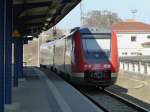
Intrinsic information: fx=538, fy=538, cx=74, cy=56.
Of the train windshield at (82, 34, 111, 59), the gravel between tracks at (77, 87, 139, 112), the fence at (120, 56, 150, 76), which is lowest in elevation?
the gravel between tracks at (77, 87, 139, 112)

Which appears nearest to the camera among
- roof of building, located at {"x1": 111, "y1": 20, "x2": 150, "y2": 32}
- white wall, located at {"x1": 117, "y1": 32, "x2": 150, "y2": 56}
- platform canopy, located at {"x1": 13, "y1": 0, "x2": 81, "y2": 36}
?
platform canopy, located at {"x1": 13, "y1": 0, "x2": 81, "y2": 36}

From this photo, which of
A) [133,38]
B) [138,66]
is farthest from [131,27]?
[138,66]

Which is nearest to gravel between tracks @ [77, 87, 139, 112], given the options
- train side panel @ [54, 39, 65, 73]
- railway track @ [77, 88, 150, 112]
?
railway track @ [77, 88, 150, 112]

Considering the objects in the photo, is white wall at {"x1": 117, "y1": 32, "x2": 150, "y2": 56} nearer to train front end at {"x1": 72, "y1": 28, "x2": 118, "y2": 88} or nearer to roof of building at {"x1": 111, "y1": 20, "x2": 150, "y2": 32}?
roof of building at {"x1": 111, "y1": 20, "x2": 150, "y2": 32}

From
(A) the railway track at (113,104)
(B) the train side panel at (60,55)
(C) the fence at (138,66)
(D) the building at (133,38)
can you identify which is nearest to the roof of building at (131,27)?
(D) the building at (133,38)

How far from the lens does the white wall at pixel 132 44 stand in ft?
344

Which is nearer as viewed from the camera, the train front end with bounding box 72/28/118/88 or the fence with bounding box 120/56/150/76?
the train front end with bounding box 72/28/118/88

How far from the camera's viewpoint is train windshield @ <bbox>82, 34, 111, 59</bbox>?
2552 centimetres

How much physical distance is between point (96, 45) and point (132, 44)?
275 ft

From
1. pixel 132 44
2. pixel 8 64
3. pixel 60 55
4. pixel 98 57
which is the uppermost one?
pixel 132 44

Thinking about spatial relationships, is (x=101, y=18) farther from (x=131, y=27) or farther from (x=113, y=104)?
(x=113, y=104)

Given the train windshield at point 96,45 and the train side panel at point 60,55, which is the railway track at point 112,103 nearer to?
the train windshield at point 96,45

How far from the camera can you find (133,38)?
4392 inches

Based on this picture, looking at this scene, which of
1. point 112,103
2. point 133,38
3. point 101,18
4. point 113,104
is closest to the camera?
point 113,104
